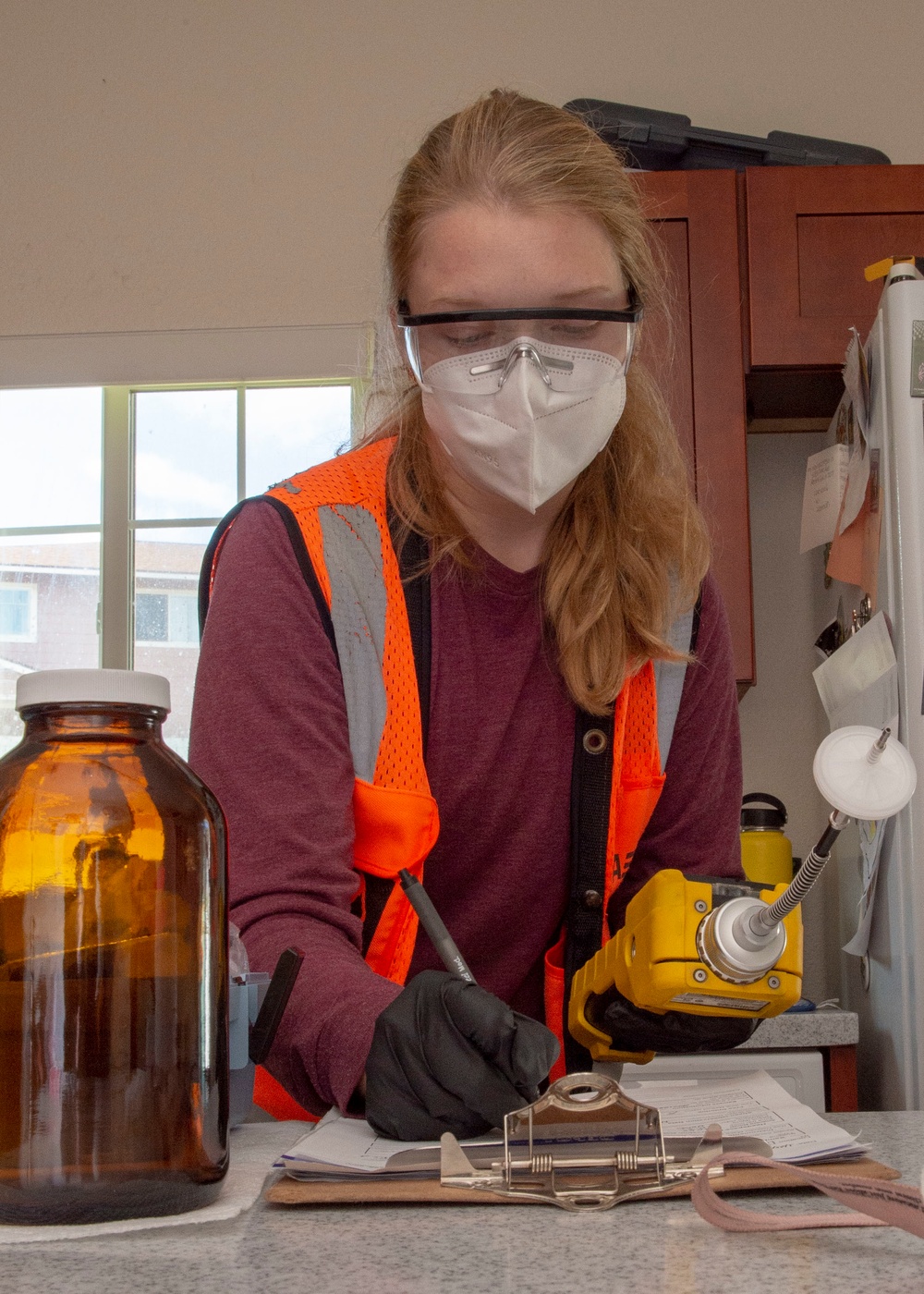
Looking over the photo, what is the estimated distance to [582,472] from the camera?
1.23 meters

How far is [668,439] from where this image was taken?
1.31m

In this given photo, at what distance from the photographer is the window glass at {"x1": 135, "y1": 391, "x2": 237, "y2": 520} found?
298 centimetres

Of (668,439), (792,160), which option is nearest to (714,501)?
(792,160)

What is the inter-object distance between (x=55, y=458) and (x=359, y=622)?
7.39ft

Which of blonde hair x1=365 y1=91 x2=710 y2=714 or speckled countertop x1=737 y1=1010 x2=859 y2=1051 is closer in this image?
blonde hair x1=365 y1=91 x2=710 y2=714

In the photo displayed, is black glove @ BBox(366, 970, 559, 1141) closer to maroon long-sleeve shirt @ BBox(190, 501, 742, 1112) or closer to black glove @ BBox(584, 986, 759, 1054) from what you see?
maroon long-sleeve shirt @ BBox(190, 501, 742, 1112)

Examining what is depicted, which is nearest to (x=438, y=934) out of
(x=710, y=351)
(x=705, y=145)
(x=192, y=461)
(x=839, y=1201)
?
(x=839, y=1201)

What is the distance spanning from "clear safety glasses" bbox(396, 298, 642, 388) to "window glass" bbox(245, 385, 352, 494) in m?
1.87

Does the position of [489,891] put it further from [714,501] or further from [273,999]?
[714,501]

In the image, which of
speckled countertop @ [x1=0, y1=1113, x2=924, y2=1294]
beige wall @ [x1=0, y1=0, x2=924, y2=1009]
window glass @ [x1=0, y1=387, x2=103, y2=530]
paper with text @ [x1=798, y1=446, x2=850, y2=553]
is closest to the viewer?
speckled countertop @ [x1=0, y1=1113, x2=924, y2=1294]

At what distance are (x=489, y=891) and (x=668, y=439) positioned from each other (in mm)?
523

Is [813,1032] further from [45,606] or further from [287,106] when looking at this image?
[287,106]

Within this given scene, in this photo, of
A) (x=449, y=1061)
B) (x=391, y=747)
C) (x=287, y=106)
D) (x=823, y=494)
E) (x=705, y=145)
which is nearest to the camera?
(x=449, y=1061)

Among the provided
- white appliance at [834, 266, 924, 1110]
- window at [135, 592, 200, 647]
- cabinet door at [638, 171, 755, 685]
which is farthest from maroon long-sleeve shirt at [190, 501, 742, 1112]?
window at [135, 592, 200, 647]
